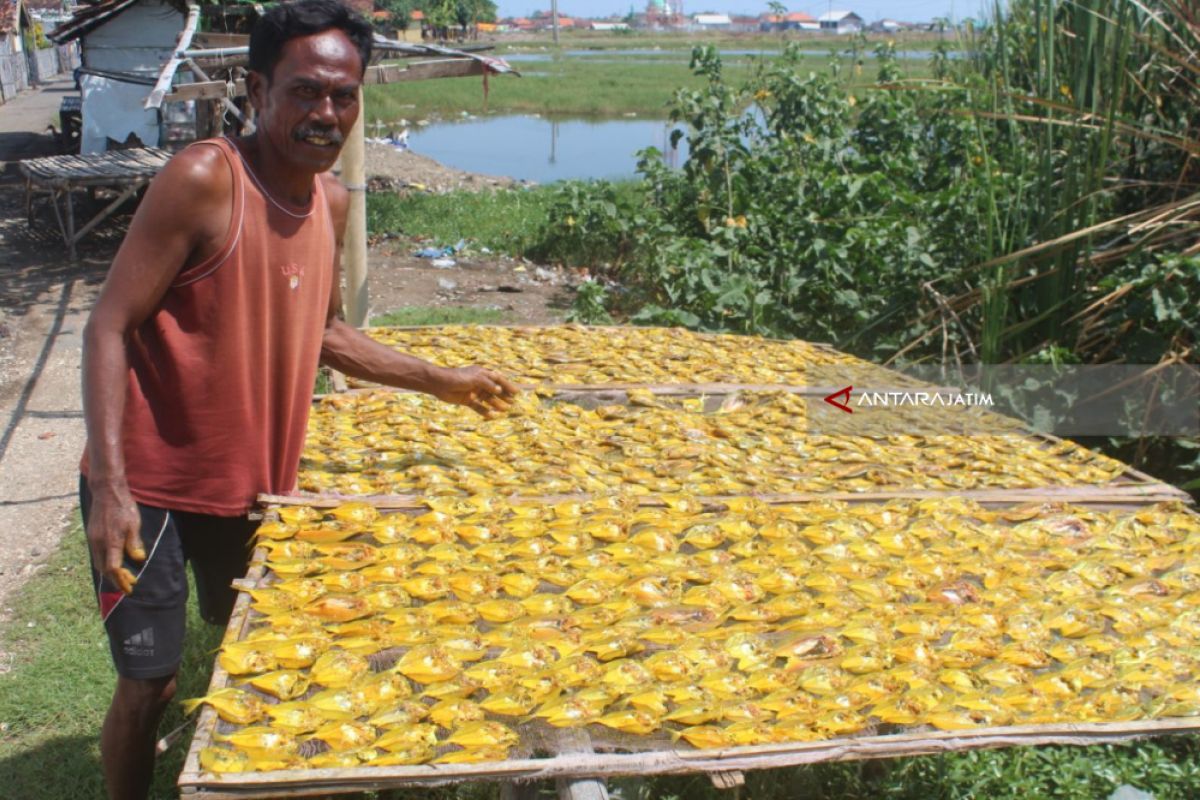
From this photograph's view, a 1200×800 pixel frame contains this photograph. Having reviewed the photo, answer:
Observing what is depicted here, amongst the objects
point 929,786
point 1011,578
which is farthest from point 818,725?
point 929,786

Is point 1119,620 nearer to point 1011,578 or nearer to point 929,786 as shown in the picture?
point 1011,578

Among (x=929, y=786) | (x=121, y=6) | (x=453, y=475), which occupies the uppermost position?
(x=121, y=6)

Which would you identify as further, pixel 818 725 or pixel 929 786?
pixel 929 786

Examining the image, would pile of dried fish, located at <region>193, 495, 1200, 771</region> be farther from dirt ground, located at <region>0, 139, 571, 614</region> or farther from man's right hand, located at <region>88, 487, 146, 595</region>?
dirt ground, located at <region>0, 139, 571, 614</region>

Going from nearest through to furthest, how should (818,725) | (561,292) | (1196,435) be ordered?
(818,725) < (1196,435) < (561,292)

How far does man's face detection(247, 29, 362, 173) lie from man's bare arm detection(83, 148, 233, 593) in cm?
19

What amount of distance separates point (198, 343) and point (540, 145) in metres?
23.7

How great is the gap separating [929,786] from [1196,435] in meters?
2.32

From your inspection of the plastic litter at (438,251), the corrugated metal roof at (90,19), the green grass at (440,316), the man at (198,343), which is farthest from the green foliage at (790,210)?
the corrugated metal roof at (90,19)

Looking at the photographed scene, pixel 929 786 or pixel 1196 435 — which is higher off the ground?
pixel 1196 435

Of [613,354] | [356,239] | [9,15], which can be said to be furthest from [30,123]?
[613,354]

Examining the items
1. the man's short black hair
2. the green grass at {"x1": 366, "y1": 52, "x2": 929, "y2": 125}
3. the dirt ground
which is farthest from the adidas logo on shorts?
the green grass at {"x1": 366, "y1": 52, "x2": 929, "y2": 125}

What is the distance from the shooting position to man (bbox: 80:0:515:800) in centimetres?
196

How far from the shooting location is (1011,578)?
2.40m
